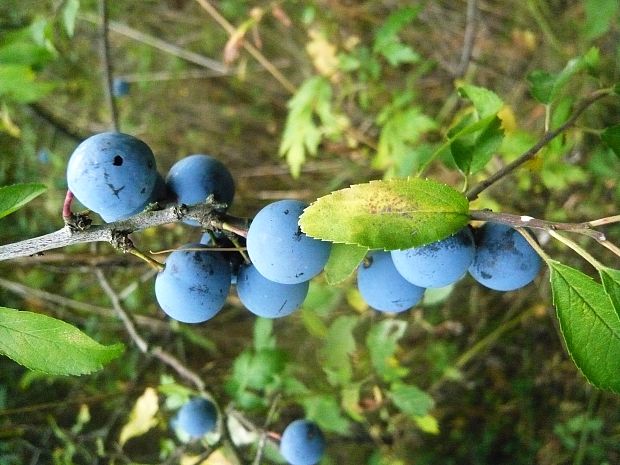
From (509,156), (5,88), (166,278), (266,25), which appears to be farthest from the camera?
(266,25)

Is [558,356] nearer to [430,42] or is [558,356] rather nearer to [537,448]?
[537,448]

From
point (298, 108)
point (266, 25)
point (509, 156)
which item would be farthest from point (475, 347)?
point (266, 25)

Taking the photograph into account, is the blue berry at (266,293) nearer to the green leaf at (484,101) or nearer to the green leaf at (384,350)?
the green leaf at (484,101)

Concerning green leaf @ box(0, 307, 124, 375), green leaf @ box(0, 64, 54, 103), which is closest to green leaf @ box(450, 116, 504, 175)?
green leaf @ box(0, 307, 124, 375)

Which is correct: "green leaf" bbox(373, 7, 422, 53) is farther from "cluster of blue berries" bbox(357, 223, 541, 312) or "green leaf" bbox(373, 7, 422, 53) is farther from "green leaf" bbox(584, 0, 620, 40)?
"cluster of blue berries" bbox(357, 223, 541, 312)

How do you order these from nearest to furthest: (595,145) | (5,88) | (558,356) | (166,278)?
(166,278)
(5,88)
(595,145)
(558,356)

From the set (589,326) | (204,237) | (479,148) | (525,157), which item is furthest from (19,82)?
(589,326)

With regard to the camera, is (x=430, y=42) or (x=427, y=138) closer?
(x=427, y=138)

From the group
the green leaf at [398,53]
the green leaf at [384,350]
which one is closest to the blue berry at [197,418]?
the green leaf at [384,350]
